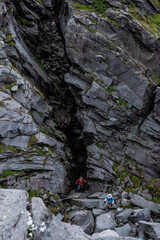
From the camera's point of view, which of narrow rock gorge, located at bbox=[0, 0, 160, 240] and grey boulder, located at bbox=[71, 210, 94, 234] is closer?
grey boulder, located at bbox=[71, 210, 94, 234]

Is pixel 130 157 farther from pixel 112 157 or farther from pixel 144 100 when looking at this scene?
pixel 144 100

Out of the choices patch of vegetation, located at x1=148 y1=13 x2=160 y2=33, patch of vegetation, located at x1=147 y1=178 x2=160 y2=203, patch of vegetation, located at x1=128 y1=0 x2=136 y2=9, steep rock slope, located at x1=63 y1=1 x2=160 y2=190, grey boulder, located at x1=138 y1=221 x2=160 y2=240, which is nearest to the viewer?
grey boulder, located at x1=138 y1=221 x2=160 y2=240

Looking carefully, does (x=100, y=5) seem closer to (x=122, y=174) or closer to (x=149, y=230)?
(x=122, y=174)

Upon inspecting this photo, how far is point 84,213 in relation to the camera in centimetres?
1284

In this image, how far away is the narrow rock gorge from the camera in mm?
13859

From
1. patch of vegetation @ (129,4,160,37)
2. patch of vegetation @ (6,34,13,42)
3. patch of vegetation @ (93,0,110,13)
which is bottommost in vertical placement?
patch of vegetation @ (6,34,13,42)

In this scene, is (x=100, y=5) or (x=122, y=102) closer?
(x=122, y=102)

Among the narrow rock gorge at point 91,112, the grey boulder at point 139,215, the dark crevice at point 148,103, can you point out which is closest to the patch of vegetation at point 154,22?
the narrow rock gorge at point 91,112

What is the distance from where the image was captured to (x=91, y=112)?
64.0ft

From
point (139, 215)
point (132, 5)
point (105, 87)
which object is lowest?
point (139, 215)

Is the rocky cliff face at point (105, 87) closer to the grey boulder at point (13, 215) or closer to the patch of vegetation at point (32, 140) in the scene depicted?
the patch of vegetation at point (32, 140)

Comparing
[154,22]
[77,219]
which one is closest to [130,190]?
[77,219]

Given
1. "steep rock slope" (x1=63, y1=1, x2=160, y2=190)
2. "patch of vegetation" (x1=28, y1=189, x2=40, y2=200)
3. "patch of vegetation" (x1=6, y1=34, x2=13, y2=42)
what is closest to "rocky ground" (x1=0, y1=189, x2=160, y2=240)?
"patch of vegetation" (x1=28, y1=189, x2=40, y2=200)

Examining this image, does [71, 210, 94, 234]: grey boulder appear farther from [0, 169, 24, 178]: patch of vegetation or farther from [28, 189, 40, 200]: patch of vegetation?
[0, 169, 24, 178]: patch of vegetation
